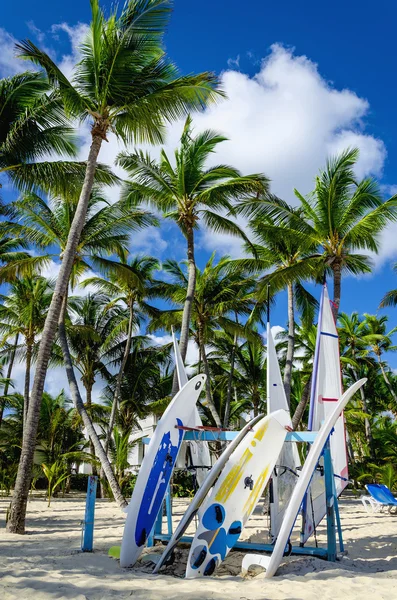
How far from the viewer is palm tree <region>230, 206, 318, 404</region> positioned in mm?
14438

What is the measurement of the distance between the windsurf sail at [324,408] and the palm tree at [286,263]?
511 cm

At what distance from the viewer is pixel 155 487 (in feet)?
21.2

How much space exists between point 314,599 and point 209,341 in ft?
68.6

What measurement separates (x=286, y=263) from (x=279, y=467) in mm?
10695

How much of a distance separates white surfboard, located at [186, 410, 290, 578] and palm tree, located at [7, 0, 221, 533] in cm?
521

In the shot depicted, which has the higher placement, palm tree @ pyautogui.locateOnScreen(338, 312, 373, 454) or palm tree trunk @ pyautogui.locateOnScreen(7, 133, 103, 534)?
palm tree @ pyautogui.locateOnScreen(338, 312, 373, 454)

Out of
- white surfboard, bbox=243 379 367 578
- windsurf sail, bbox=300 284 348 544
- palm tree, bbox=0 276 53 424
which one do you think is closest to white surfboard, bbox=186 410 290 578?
white surfboard, bbox=243 379 367 578

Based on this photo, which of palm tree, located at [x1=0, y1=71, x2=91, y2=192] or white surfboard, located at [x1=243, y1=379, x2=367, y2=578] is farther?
palm tree, located at [x1=0, y1=71, x2=91, y2=192]

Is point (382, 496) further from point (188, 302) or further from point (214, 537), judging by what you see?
point (214, 537)

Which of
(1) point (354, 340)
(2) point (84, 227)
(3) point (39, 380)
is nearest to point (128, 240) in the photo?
(2) point (84, 227)

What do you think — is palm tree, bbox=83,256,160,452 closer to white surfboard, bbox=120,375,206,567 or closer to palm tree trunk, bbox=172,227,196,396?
palm tree trunk, bbox=172,227,196,396

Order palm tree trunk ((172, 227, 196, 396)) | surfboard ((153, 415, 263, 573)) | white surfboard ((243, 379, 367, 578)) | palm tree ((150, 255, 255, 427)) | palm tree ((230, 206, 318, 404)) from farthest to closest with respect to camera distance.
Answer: palm tree ((150, 255, 255, 427)) < palm tree ((230, 206, 318, 404)) < palm tree trunk ((172, 227, 196, 396)) < surfboard ((153, 415, 263, 573)) < white surfboard ((243, 379, 367, 578))

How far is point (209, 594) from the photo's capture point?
444 centimetres

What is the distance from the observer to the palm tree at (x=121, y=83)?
1032 centimetres
